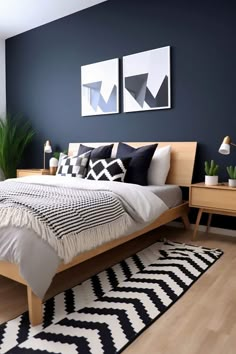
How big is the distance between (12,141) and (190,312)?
3.91m

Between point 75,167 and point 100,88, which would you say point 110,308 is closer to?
point 75,167

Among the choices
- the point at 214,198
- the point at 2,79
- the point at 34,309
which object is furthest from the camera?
the point at 2,79

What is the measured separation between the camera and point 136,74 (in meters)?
3.58

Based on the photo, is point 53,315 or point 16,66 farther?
point 16,66

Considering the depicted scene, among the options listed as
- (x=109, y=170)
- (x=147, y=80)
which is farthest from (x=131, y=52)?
(x=109, y=170)

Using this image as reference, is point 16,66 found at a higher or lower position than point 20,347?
higher

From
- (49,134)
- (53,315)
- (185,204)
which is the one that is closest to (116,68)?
(49,134)

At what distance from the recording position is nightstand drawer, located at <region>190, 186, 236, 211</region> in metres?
2.65

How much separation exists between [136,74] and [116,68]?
1.10 ft

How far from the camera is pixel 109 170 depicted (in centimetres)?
294

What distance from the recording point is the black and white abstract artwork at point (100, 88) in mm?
3789

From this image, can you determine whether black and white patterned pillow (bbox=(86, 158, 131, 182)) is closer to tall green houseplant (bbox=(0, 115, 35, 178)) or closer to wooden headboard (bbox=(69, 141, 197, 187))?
wooden headboard (bbox=(69, 141, 197, 187))

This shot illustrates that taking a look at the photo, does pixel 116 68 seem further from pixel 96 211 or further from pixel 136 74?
pixel 96 211

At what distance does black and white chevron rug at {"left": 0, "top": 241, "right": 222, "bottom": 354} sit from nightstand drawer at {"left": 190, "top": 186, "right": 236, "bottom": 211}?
50 centimetres
